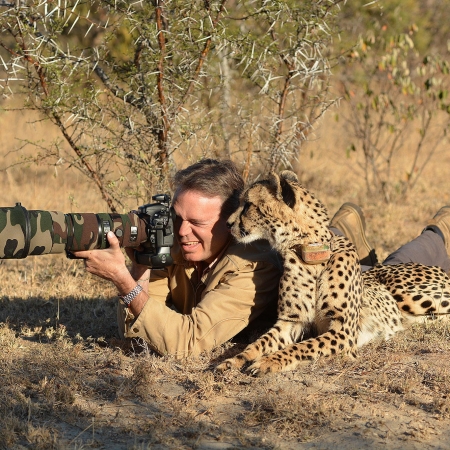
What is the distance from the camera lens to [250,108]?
5.89 meters

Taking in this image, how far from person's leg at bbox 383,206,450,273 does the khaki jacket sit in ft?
5.29

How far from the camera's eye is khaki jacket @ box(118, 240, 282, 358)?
3.79 metres

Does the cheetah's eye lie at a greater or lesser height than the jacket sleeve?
greater

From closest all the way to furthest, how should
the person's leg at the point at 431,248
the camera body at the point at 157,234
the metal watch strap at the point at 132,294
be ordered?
the camera body at the point at 157,234, the metal watch strap at the point at 132,294, the person's leg at the point at 431,248

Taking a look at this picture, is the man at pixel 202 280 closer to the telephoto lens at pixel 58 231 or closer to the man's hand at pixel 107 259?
the man's hand at pixel 107 259

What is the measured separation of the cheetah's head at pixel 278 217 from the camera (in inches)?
157

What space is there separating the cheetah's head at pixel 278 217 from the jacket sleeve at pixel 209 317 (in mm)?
193

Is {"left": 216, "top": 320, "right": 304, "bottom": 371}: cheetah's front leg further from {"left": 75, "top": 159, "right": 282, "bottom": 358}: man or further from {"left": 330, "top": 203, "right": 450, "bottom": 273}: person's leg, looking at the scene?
{"left": 330, "top": 203, "right": 450, "bottom": 273}: person's leg

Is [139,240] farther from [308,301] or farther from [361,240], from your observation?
[361,240]

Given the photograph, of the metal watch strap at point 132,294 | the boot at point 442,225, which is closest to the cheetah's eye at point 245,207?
the metal watch strap at point 132,294

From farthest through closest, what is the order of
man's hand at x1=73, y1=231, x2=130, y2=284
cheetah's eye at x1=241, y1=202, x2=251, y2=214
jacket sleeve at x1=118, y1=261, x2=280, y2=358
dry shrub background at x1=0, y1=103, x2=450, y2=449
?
1. cheetah's eye at x1=241, y1=202, x2=251, y2=214
2. jacket sleeve at x1=118, y1=261, x2=280, y2=358
3. man's hand at x1=73, y1=231, x2=130, y2=284
4. dry shrub background at x1=0, y1=103, x2=450, y2=449

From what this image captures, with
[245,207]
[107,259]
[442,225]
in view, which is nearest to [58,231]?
[107,259]

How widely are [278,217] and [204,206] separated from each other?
38 centimetres

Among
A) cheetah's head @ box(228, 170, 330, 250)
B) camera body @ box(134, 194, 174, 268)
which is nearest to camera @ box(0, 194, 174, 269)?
camera body @ box(134, 194, 174, 268)
